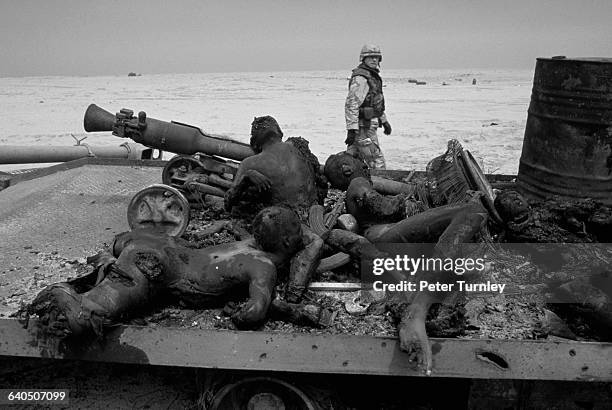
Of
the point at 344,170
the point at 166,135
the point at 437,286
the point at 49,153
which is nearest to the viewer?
the point at 437,286

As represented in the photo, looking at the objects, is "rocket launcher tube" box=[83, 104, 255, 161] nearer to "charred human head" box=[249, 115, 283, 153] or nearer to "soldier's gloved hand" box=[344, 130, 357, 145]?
"charred human head" box=[249, 115, 283, 153]

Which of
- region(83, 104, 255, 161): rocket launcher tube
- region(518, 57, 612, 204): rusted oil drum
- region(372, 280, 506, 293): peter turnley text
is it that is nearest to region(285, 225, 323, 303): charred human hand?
region(372, 280, 506, 293): peter turnley text

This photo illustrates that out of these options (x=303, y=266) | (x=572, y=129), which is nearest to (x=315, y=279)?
(x=303, y=266)

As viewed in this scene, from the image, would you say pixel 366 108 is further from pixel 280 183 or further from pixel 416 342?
pixel 416 342

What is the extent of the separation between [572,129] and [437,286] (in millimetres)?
1871

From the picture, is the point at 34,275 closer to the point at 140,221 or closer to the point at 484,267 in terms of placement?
the point at 140,221

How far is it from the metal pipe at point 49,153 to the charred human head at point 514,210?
13.9ft

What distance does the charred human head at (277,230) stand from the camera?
3.19 meters

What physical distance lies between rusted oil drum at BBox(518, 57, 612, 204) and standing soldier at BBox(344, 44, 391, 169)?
9.98 feet

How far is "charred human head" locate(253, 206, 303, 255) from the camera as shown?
3.19m

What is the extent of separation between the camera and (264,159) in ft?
13.5

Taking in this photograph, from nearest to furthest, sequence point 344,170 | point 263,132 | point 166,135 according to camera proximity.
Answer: point 263,132 < point 344,170 < point 166,135

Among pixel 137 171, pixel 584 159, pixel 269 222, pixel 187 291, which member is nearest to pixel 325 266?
pixel 269 222

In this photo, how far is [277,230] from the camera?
3.18 meters
